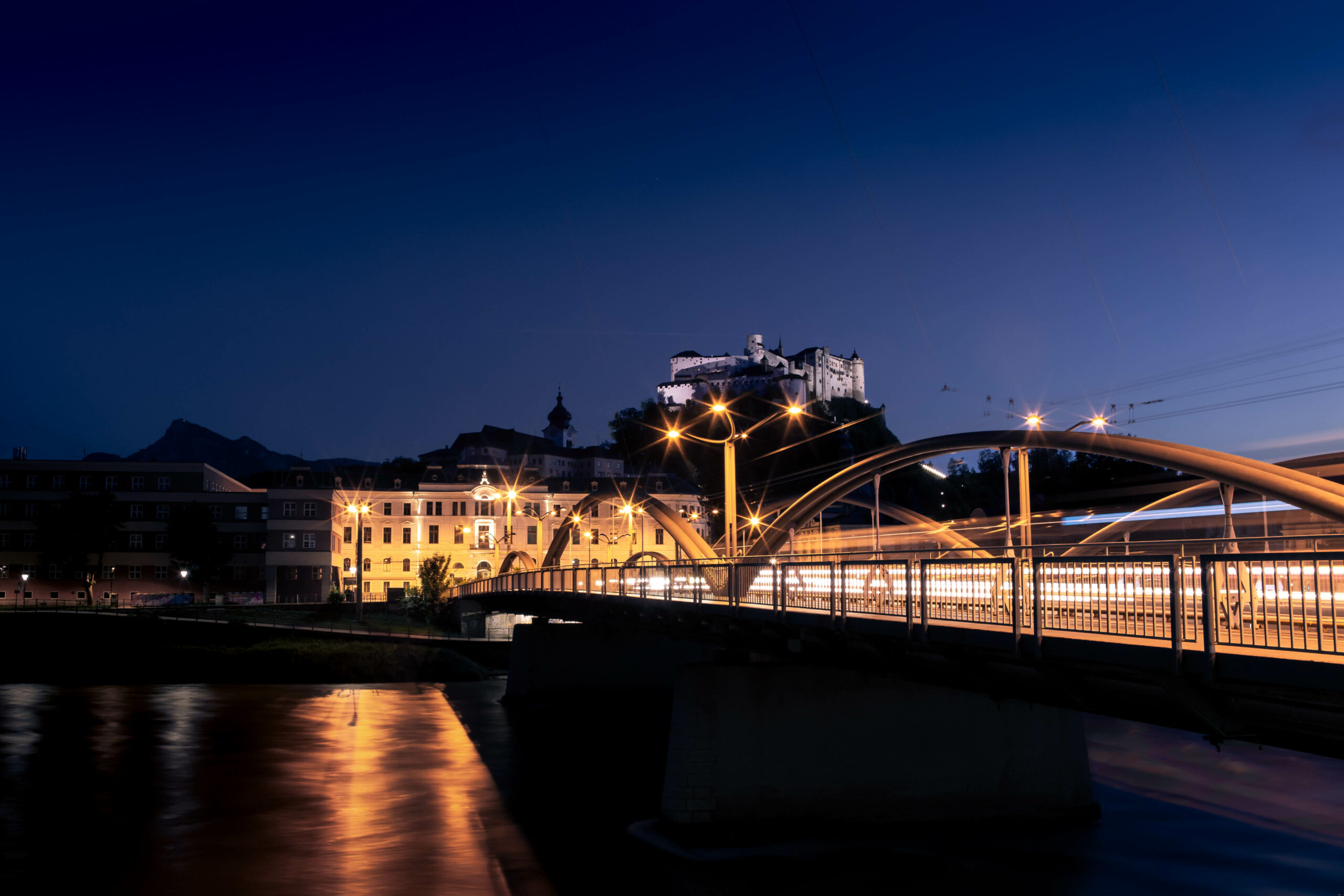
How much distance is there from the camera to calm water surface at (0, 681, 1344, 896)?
21.2 metres

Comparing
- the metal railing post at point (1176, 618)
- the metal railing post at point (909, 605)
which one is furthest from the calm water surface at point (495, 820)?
the metal railing post at point (1176, 618)

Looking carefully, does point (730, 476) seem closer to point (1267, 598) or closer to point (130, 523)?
point (1267, 598)

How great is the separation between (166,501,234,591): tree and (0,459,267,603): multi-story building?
1.32m

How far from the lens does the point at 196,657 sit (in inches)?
2456

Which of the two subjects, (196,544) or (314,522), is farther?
(314,522)

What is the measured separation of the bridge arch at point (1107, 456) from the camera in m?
22.7

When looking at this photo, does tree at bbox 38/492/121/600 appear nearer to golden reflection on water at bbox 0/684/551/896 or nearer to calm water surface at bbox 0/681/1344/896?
golden reflection on water at bbox 0/684/551/896

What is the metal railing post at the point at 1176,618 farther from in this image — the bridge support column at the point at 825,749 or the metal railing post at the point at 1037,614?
the bridge support column at the point at 825,749

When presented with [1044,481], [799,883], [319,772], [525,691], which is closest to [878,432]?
[1044,481]

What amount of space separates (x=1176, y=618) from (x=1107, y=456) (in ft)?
68.1

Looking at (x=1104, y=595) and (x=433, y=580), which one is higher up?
(x=1104, y=595)

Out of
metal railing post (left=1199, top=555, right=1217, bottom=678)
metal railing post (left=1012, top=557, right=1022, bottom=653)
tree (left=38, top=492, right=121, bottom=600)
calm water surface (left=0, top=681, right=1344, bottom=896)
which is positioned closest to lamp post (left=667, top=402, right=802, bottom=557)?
calm water surface (left=0, top=681, right=1344, bottom=896)

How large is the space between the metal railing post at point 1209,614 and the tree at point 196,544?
85.3 m

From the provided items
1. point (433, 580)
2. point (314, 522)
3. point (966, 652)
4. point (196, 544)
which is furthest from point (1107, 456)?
point (314, 522)
